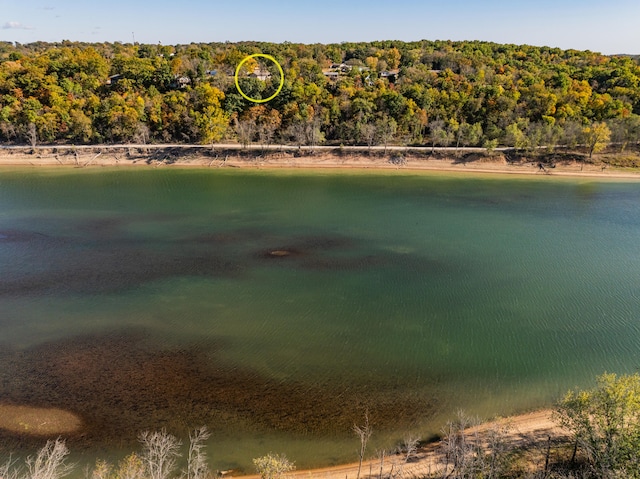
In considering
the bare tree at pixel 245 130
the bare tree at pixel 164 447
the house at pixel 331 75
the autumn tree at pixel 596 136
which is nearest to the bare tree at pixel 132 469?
the bare tree at pixel 164 447

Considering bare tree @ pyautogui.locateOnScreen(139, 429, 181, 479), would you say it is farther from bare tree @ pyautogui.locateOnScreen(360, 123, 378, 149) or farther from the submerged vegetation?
bare tree @ pyautogui.locateOnScreen(360, 123, 378, 149)

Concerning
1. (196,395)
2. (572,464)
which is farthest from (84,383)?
(572,464)

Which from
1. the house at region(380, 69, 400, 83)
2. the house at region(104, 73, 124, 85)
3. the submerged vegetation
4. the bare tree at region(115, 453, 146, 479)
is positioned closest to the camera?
the bare tree at region(115, 453, 146, 479)

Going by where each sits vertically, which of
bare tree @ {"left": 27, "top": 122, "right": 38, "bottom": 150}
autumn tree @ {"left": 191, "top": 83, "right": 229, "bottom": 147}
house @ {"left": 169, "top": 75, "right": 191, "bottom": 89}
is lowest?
bare tree @ {"left": 27, "top": 122, "right": 38, "bottom": 150}

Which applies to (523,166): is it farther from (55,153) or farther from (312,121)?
(55,153)

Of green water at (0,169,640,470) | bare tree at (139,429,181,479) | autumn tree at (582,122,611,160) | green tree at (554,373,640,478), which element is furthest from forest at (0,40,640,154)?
bare tree at (139,429,181,479)

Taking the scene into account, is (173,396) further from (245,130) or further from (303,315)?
(245,130)
